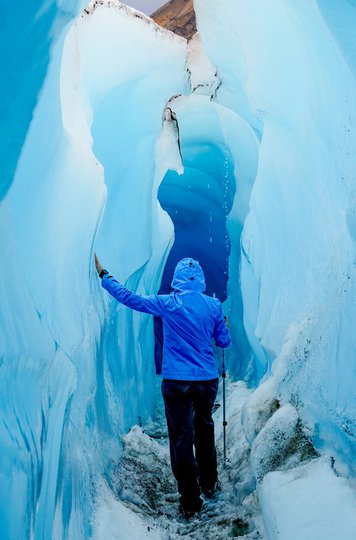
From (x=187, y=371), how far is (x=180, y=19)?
18.3 metres

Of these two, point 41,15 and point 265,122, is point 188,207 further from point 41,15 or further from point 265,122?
point 41,15

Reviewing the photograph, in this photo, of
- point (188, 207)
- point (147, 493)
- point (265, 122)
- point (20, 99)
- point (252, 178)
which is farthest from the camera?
point (188, 207)

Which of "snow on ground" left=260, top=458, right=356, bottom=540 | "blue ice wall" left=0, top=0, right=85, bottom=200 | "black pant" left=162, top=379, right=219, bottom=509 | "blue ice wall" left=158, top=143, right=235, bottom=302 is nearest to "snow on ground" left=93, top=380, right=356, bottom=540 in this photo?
A: "snow on ground" left=260, top=458, right=356, bottom=540

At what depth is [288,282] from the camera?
15.6ft

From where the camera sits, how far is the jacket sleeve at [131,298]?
3281 mm

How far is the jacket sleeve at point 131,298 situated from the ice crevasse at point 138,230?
0.24 meters

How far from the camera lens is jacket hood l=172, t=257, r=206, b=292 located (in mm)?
3518

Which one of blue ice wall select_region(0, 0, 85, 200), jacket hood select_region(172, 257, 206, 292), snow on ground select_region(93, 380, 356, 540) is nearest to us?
blue ice wall select_region(0, 0, 85, 200)

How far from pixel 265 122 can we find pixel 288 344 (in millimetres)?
2205

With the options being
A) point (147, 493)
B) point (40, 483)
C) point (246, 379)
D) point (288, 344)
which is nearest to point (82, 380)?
point (147, 493)

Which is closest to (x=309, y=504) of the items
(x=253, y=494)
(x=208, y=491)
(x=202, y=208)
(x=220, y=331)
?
(x=253, y=494)

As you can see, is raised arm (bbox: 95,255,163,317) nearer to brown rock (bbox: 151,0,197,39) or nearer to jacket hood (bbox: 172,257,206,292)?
jacket hood (bbox: 172,257,206,292)

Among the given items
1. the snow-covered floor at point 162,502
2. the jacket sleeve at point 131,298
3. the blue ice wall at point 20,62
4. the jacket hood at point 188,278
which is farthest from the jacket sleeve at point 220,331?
the blue ice wall at point 20,62

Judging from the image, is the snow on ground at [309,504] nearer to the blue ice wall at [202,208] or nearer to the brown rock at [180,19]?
the blue ice wall at [202,208]
